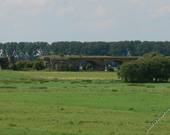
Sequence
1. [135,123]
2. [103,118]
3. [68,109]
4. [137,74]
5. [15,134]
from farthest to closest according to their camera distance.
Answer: [137,74] → [68,109] → [103,118] → [135,123] → [15,134]

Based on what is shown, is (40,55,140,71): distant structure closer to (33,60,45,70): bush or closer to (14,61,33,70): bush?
(33,60,45,70): bush

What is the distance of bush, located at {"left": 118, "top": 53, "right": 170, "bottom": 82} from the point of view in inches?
4001

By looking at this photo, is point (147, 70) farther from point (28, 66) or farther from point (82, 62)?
point (82, 62)

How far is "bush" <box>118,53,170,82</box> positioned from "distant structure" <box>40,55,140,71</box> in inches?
2252

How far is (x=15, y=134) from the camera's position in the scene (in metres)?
20.5

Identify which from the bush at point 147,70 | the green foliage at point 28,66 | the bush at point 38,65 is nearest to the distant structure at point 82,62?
the bush at point 38,65

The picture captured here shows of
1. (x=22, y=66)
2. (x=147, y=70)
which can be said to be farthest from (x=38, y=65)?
(x=147, y=70)

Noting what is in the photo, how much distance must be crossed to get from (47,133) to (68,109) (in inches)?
582

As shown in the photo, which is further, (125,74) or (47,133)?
(125,74)

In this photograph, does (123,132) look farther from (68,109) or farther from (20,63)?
(20,63)

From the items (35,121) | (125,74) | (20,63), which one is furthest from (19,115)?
(20,63)

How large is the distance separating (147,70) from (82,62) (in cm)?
6857

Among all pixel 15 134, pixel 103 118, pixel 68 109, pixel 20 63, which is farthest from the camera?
pixel 20 63

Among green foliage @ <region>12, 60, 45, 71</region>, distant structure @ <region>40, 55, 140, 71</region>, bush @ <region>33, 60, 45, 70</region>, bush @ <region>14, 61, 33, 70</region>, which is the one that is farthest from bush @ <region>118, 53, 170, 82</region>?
bush @ <region>33, 60, 45, 70</region>
